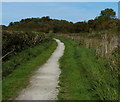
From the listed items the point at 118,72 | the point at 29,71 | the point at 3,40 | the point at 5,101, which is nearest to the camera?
the point at 5,101

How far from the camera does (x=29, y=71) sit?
486 inches

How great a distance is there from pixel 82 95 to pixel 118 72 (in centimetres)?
221

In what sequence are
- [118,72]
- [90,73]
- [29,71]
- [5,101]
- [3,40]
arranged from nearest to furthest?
[5,101] → [118,72] → [90,73] → [29,71] → [3,40]

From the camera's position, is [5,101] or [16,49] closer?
[5,101]

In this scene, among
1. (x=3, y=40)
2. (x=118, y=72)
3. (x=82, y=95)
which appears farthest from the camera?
(x=3, y=40)

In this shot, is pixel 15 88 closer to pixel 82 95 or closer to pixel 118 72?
pixel 82 95

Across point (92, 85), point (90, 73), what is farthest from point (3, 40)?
point (92, 85)

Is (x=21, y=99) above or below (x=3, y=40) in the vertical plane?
below

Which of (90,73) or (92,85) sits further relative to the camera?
(90,73)

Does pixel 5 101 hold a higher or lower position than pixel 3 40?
lower

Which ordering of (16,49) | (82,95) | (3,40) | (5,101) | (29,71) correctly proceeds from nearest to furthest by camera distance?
1. (5,101)
2. (82,95)
3. (29,71)
4. (3,40)
5. (16,49)

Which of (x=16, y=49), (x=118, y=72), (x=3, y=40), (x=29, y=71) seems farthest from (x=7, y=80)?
(x=16, y=49)

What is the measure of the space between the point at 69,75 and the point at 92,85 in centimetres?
237

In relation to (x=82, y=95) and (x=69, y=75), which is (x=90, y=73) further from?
(x=82, y=95)
